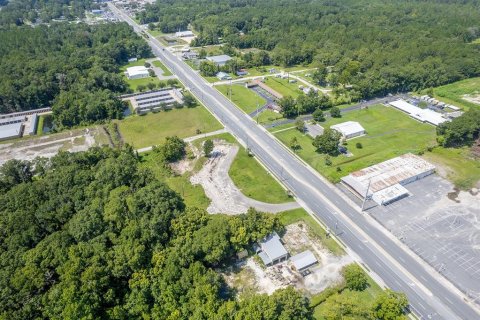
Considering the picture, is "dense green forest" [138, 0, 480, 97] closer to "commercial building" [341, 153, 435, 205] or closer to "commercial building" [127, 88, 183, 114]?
"commercial building" [341, 153, 435, 205]

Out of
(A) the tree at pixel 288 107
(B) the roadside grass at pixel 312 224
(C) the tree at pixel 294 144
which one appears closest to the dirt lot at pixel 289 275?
(B) the roadside grass at pixel 312 224

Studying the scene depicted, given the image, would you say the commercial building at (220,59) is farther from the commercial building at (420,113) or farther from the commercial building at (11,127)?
the commercial building at (11,127)

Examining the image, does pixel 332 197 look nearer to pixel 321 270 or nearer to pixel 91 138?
pixel 321 270

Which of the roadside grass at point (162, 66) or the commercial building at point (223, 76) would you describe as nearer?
the commercial building at point (223, 76)

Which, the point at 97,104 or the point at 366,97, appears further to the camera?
the point at 366,97

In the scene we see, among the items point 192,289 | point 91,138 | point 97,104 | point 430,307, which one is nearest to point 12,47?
point 97,104

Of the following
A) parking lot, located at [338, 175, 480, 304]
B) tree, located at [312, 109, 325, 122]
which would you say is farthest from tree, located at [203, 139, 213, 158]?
parking lot, located at [338, 175, 480, 304]
